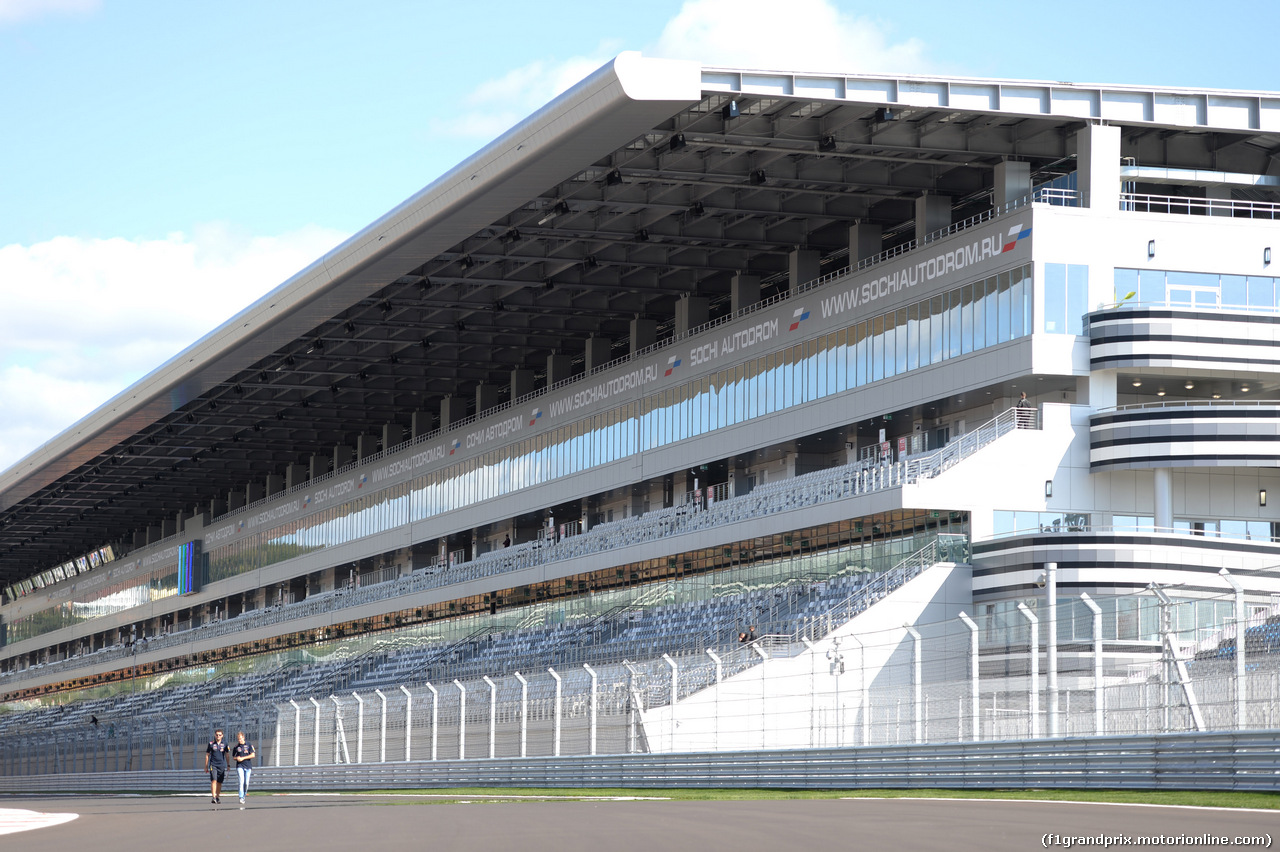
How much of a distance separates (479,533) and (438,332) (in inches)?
431

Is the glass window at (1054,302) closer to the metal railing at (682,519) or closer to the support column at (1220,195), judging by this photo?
the metal railing at (682,519)

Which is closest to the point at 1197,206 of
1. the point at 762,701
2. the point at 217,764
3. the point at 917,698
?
the point at 762,701

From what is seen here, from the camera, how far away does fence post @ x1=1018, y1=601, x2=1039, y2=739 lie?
926 inches

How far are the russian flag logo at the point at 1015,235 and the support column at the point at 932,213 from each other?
5.02 m

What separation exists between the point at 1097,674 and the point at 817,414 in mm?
25726

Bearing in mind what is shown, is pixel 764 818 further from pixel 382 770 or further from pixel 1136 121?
pixel 1136 121

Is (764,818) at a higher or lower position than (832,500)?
lower

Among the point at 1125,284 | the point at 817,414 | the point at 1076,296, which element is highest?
the point at 1125,284

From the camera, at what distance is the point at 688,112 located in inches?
1592

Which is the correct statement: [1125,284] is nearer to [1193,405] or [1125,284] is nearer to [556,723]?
[1193,405]

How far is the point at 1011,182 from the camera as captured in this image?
4319cm

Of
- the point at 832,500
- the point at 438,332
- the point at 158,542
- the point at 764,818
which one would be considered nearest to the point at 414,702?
the point at 832,500

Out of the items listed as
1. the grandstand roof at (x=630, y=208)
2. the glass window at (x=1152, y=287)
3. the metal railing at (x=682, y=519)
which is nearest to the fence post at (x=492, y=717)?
the metal railing at (x=682, y=519)

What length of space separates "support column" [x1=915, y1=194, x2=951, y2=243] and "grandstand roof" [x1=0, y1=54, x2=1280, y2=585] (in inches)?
18.7
